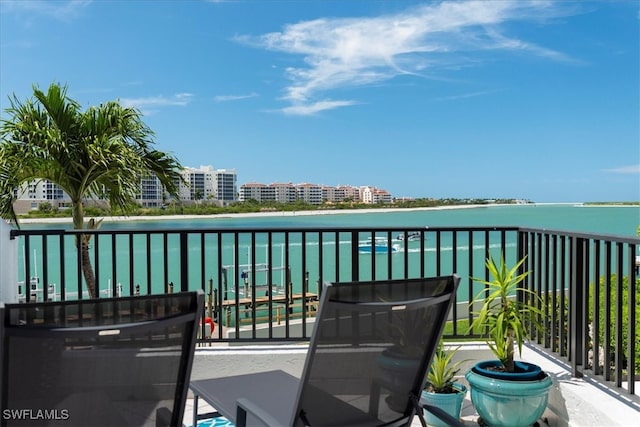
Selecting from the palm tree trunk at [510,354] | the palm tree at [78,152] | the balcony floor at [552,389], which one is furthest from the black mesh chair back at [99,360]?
the palm tree at [78,152]

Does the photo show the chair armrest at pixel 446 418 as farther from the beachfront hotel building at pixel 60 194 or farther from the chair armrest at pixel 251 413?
the beachfront hotel building at pixel 60 194

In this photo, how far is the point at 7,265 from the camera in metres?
3.77

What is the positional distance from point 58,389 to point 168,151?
26.2ft

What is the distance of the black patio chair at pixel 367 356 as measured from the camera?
194 centimetres

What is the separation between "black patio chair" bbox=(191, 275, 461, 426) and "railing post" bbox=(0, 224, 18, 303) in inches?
87.2

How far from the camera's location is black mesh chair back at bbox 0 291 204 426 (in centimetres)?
148

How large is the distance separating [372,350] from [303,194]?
4351cm

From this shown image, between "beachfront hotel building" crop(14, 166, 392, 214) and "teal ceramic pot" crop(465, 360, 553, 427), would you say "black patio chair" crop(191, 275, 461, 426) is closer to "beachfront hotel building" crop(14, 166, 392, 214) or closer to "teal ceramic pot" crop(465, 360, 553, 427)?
"teal ceramic pot" crop(465, 360, 553, 427)

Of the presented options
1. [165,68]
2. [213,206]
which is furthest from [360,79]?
[213,206]

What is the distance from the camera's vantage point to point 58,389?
155cm

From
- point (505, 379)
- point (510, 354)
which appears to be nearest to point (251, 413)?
point (505, 379)

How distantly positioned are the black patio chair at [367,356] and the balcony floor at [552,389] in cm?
143

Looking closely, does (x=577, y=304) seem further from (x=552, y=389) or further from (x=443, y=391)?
(x=443, y=391)

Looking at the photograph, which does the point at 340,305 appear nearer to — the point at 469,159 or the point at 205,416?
the point at 205,416
